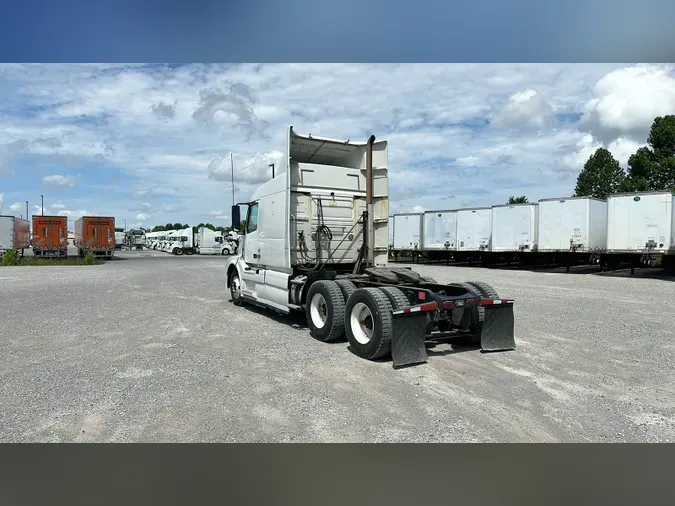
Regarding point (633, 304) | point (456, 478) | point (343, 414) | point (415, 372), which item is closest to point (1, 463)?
point (343, 414)

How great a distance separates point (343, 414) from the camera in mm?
4715

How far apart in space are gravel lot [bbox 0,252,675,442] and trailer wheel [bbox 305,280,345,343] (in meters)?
Result: 0.29

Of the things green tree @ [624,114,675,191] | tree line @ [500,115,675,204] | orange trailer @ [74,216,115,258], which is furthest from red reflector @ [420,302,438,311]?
green tree @ [624,114,675,191]

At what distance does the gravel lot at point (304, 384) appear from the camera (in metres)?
4.36

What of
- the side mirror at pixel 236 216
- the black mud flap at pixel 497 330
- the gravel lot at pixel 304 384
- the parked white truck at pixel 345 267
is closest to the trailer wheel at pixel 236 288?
the parked white truck at pixel 345 267

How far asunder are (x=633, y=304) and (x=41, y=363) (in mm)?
13892

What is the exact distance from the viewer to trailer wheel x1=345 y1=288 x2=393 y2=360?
21.9 ft

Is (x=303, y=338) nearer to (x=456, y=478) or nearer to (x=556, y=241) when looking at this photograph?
(x=456, y=478)

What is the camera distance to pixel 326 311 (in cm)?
816

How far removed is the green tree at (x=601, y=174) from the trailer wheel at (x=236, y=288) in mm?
45504

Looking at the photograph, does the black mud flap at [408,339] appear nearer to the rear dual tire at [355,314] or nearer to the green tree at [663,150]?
the rear dual tire at [355,314]

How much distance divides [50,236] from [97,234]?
3417mm

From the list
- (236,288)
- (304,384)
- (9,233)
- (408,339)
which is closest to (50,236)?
(9,233)

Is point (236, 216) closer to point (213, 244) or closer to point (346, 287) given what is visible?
point (346, 287)
